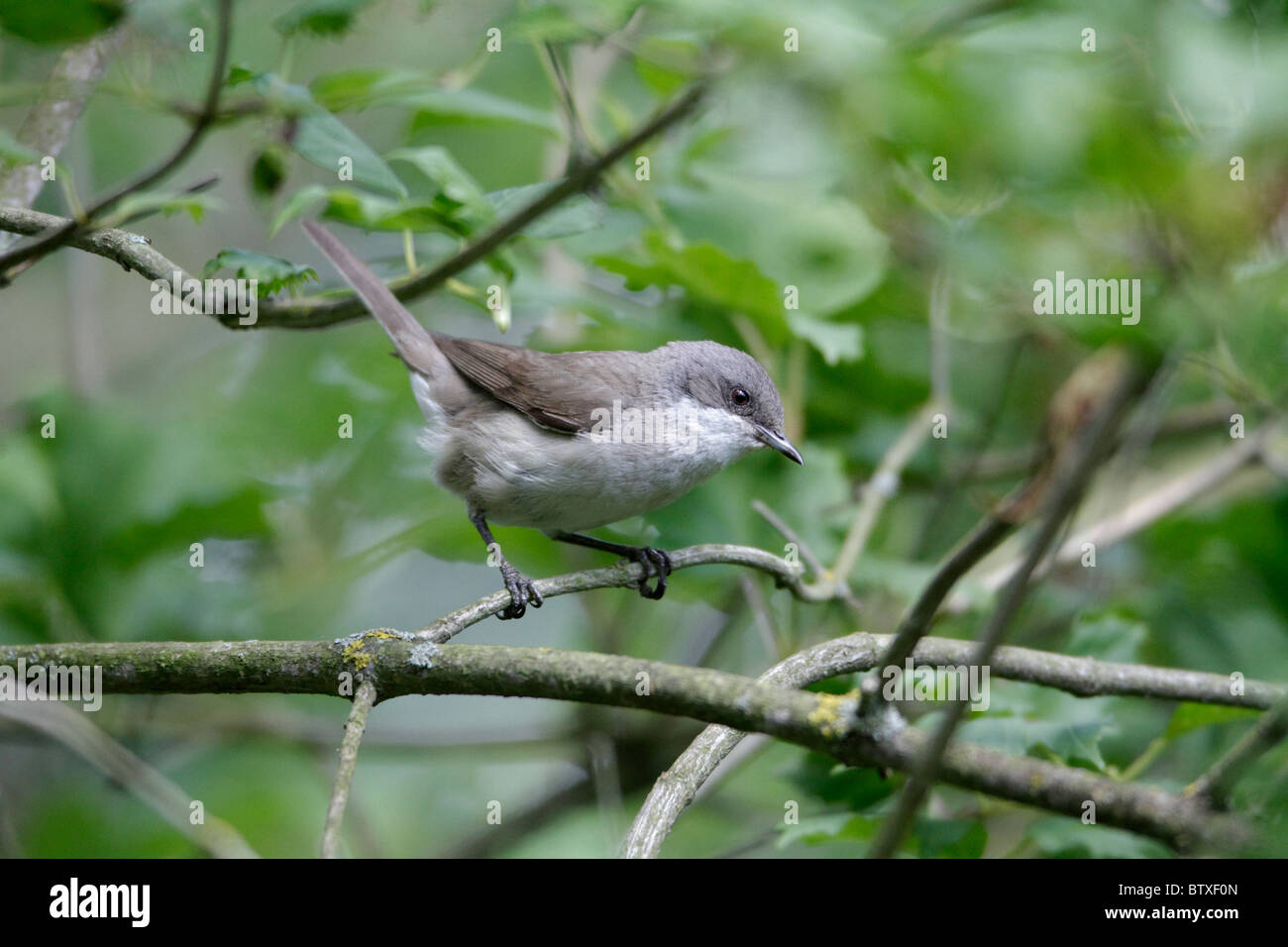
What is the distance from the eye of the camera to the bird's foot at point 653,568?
420 centimetres

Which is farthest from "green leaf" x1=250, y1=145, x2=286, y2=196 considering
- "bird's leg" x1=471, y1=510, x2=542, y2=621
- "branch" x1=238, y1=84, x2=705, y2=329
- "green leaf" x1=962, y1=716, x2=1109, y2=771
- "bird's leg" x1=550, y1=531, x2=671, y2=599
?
"green leaf" x1=962, y1=716, x2=1109, y2=771

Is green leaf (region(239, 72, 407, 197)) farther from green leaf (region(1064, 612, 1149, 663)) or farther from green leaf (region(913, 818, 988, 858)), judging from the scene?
green leaf (region(1064, 612, 1149, 663))

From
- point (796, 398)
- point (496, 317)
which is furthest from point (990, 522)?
point (796, 398)

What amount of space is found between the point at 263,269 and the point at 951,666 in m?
2.31

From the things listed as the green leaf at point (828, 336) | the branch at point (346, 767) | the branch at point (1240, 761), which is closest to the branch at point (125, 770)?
the branch at point (346, 767)

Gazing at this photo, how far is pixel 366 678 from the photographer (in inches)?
112

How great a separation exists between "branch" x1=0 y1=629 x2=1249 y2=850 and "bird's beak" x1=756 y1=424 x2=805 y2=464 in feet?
4.62

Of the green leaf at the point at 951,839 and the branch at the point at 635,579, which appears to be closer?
the branch at the point at 635,579

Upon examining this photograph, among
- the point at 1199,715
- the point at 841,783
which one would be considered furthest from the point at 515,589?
the point at 1199,715

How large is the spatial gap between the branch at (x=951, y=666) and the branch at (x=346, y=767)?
734mm

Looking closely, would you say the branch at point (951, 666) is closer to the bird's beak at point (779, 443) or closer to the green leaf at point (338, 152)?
the bird's beak at point (779, 443)

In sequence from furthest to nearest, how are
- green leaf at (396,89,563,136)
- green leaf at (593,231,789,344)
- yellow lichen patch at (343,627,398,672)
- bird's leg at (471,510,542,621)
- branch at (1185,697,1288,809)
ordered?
green leaf at (593,231,789,344), green leaf at (396,89,563,136), bird's leg at (471,510,542,621), yellow lichen patch at (343,627,398,672), branch at (1185,697,1288,809)

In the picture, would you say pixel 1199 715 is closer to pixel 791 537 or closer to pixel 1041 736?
pixel 1041 736

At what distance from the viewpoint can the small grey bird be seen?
440 centimetres
